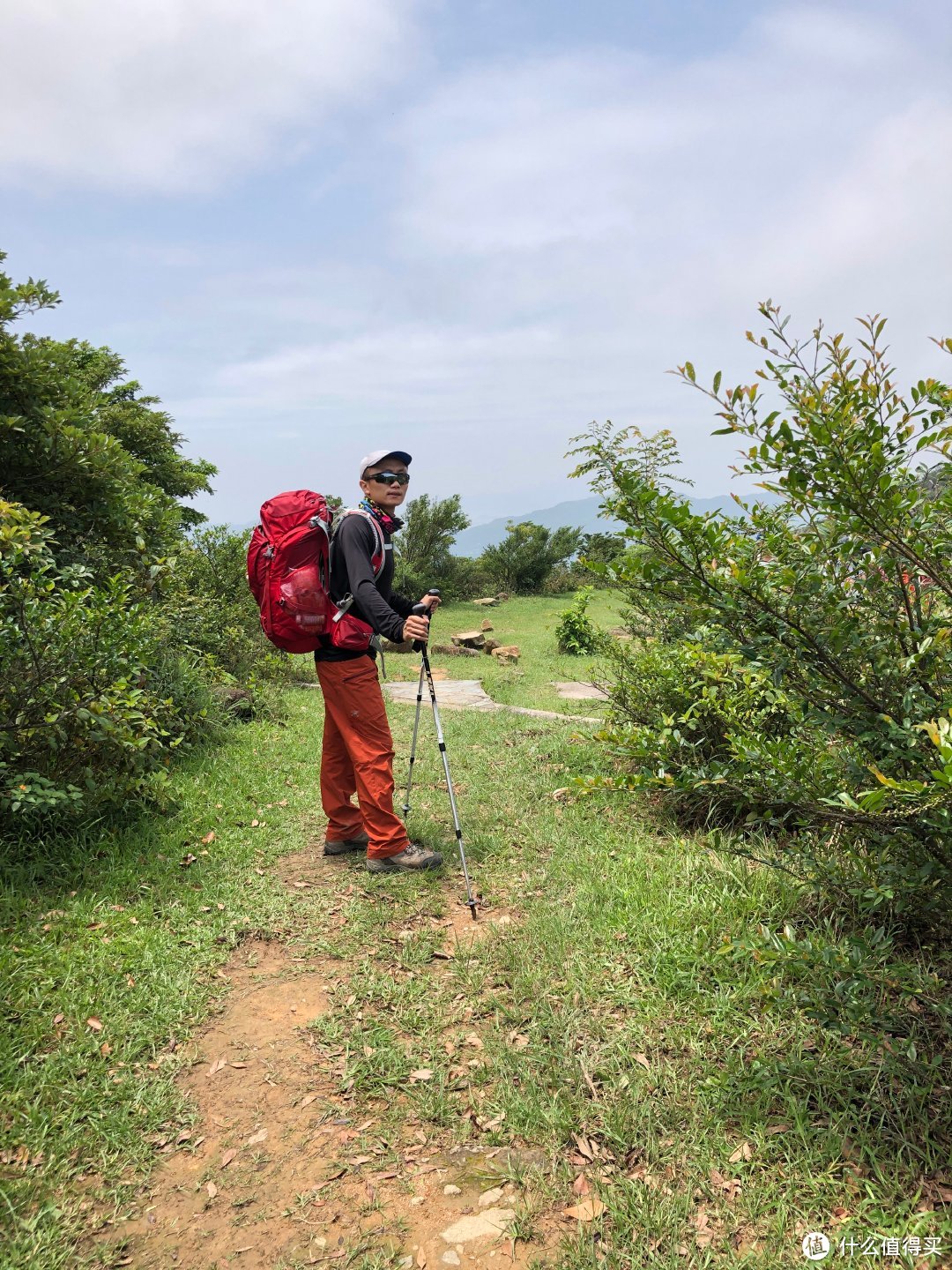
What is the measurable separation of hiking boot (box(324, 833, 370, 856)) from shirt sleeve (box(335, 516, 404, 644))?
1569 millimetres

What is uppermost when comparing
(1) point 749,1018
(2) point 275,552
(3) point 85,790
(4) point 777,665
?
(2) point 275,552

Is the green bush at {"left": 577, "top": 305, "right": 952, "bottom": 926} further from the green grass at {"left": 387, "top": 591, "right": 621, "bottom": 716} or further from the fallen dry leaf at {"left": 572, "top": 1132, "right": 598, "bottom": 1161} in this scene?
the green grass at {"left": 387, "top": 591, "right": 621, "bottom": 716}

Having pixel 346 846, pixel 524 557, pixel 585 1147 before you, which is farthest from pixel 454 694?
pixel 524 557

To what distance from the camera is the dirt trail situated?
88.7 inches

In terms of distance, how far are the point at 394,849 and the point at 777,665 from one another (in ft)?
9.72

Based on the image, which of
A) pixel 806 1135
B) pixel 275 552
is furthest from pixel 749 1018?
pixel 275 552

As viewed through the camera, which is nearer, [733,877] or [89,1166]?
[89,1166]

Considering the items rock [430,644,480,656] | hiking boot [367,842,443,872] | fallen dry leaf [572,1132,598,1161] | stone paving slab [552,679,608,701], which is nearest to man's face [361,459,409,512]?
hiking boot [367,842,443,872]

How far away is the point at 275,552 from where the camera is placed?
4.40 metres

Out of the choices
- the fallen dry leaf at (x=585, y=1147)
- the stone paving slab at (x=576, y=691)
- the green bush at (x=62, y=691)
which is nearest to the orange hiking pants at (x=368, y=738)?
the green bush at (x=62, y=691)

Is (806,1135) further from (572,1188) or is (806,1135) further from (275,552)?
(275,552)

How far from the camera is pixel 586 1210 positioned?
2311 millimetres

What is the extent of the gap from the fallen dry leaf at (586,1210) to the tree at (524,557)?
2587cm

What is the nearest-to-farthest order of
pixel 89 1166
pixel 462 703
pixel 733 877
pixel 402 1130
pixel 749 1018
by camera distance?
1. pixel 89 1166
2. pixel 402 1130
3. pixel 749 1018
4. pixel 733 877
5. pixel 462 703
